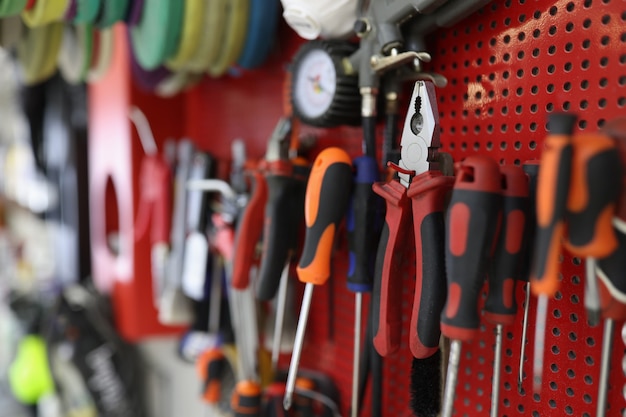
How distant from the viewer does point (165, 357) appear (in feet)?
4.89

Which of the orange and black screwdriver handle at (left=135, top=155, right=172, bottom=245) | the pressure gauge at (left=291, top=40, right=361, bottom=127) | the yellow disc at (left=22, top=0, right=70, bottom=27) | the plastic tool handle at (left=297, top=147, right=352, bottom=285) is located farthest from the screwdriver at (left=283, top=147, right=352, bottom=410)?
the orange and black screwdriver handle at (left=135, top=155, right=172, bottom=245)

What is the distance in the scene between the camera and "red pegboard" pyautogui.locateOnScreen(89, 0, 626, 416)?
1.64ft

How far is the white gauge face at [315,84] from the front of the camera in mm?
697

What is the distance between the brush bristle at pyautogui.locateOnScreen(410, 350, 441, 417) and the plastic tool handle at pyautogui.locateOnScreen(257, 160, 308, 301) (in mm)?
237

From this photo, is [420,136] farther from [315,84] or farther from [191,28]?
[191,28]

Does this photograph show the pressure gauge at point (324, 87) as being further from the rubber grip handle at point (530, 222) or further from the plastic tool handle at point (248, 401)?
the plastic tool handle at point (248, 401)

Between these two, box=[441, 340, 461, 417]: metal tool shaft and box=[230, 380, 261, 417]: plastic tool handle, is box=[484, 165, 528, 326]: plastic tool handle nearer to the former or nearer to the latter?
box=[441, 340, 461, 417]: metal tool shaft

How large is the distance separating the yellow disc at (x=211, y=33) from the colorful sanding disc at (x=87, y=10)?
159mm

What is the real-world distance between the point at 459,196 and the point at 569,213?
8 centimetres

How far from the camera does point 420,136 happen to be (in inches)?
21.5

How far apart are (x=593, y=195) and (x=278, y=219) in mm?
420

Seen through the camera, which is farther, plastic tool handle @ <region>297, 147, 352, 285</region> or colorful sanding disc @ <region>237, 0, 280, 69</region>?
colorful sanding disc @ <region>237, 0, 280, 69</region>

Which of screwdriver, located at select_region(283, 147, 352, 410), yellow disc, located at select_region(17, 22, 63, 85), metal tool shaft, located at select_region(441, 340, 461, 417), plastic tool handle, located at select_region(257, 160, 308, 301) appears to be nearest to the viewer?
metal tool shaft, located at select_region(441, 340, 461, 417)

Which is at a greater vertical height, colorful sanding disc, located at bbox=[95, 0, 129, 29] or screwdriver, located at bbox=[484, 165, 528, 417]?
colorful sanding disc, located at bbox=[95, 0, 129, 29]
